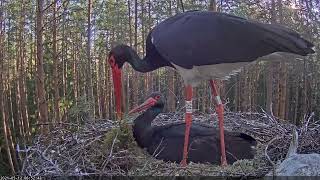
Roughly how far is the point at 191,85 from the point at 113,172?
1224 mm

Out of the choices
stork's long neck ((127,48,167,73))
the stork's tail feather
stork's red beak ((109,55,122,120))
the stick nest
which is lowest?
the stick nest

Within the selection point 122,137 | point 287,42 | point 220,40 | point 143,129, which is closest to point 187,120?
point 143,129

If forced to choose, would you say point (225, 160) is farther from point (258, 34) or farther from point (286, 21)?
point (286, 21)

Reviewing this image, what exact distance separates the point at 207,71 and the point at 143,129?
35.2 inches

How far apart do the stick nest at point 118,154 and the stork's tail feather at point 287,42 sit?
→ 83cm

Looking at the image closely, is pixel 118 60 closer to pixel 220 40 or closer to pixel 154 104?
pixel 154 104

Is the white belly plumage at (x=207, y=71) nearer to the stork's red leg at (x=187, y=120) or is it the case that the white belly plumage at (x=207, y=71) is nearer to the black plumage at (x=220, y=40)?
the stork's red leg at (x=187, y=120)

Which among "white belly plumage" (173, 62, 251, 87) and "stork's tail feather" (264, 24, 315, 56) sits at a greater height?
"stork's tail feather" (264, 24, 315, 56)

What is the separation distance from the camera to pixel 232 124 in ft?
17.5

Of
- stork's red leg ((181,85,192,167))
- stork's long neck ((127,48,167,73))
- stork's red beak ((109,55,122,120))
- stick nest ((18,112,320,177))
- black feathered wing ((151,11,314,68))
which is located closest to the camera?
stick nest ((18,112,320,177))

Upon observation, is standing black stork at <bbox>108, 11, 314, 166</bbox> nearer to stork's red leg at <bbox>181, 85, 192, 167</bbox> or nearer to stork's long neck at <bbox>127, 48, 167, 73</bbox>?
stork's red leg at <bbox>181, 85, 192, 167</bbox>

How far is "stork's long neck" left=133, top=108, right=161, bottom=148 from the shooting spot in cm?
439

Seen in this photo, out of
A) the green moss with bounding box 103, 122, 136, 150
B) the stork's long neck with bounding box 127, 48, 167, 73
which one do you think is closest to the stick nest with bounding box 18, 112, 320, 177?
the green moss with bounding box 103, 122, 136, 150

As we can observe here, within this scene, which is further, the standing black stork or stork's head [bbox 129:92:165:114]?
stork's head [bbox 129:92:165:114]
